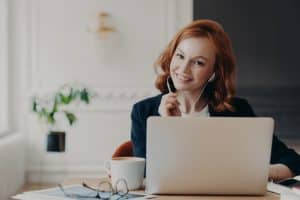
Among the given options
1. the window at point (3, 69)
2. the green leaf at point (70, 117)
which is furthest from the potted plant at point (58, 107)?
the window at point (3, 69)

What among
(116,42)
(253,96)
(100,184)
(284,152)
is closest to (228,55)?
(284,152)

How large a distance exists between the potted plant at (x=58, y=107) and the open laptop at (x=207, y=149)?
2.42 m

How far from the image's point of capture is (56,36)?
14.1 ft

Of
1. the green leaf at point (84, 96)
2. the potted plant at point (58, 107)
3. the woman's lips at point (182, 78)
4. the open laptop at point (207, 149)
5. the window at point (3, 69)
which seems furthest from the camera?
the window at point (3, 69)

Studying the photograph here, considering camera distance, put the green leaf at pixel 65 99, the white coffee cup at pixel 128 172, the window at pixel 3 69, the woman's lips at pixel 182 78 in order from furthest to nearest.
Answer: the window at pixel 3 69
the green leaf at pixel 65 99
the woman's lips at pixel 182 78
the white coffee cup at pixel 128 172

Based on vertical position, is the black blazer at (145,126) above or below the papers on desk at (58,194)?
above

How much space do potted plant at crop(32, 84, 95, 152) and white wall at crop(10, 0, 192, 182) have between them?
0.09 meters

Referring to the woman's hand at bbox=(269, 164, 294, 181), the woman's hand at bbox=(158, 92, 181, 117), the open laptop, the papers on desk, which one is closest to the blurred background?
the woman's hand at bbox=(158, 92, 181, 117)

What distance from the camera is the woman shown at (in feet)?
6.01

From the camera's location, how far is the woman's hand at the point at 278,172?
5.67ft

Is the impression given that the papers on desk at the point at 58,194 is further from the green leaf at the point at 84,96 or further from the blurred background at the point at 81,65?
the blurred background at the point at 81,65

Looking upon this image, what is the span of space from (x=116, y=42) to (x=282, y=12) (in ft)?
4.18

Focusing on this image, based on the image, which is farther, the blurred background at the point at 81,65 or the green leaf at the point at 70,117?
the blurred background at the point at 81,65

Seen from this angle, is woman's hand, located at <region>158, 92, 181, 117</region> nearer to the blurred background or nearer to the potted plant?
the potted plant
